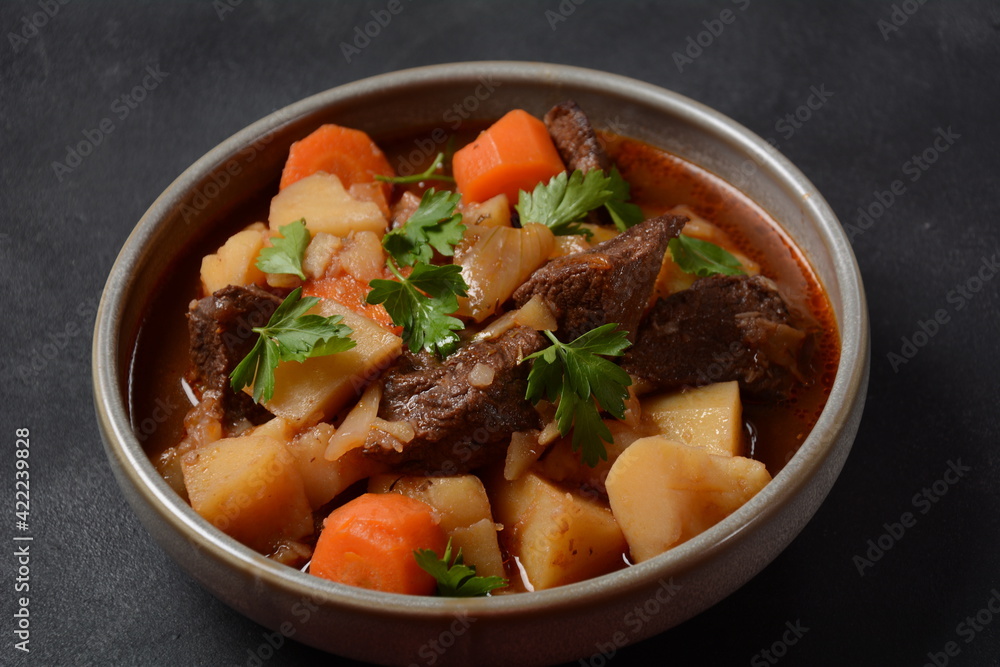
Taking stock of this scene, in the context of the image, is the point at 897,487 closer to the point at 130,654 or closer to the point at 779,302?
the point at 779,302

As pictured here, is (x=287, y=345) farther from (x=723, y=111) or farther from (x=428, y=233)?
(x=723, y=111)

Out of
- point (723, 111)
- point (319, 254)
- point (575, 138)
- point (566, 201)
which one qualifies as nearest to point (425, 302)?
point (319, 254)

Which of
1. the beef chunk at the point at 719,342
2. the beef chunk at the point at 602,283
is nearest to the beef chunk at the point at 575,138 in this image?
the beef chunk at the point at 602,283

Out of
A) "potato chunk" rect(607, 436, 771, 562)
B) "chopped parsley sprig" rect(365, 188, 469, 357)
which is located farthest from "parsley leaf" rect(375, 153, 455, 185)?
"potato chunk" rect(607, 436, 771, 562)

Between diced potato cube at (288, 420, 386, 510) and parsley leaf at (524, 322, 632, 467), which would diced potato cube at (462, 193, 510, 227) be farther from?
diced potato cube at (288, 420, 386, 510)

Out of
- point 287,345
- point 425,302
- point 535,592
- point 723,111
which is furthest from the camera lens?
point 723,111

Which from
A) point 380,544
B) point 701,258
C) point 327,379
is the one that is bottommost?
point 380,544

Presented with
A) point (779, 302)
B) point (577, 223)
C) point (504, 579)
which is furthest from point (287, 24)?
point (504, 579)
